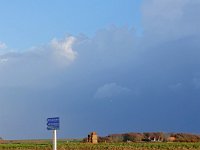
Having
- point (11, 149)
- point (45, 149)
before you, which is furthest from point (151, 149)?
point (11, 149)

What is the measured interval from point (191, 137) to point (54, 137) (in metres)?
82.1

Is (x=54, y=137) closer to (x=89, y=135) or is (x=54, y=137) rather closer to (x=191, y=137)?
(x=89, y=135)

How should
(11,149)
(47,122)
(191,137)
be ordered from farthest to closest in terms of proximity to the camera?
1. (191,137)
2. (11,149)
3. (47,122)

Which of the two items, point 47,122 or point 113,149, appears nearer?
point 47,122

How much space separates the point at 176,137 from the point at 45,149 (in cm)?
4982

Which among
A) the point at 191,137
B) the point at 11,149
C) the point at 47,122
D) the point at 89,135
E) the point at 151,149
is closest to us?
the point at 47,122

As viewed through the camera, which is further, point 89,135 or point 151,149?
point 89,135

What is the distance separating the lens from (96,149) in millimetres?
57969

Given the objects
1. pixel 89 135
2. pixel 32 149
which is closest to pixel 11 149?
pixel 32 149

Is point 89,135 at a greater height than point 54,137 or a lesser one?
greater

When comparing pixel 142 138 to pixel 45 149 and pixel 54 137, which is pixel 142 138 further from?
pixel 54 137

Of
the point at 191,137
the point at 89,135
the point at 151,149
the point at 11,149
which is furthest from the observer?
the point at 191,137

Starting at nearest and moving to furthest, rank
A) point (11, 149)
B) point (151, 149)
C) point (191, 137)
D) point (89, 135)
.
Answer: point (151, 149), point (11, 149), point (89, 135), point (191, 137)

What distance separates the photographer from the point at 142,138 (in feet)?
351
